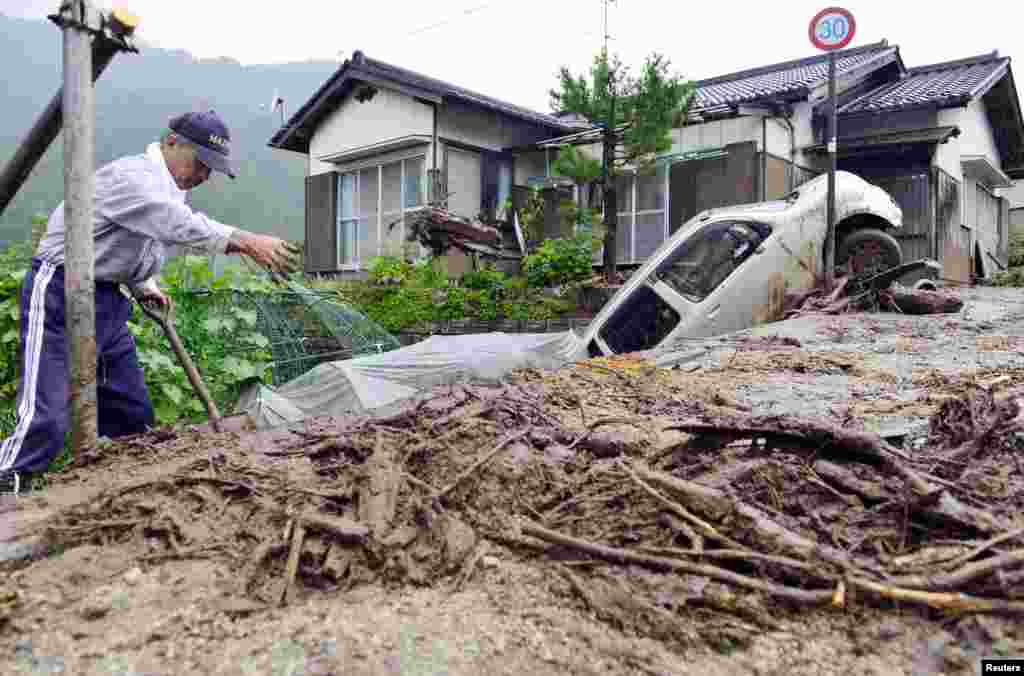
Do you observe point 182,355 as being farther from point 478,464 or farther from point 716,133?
point 716,133

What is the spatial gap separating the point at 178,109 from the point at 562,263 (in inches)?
1537

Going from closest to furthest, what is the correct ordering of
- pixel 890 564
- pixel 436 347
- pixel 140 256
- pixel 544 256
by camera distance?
1. pixel 890 564
2. pixel 140 256
3. pixel 436 347
4. pixel 544 256

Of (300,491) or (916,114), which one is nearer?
(300,491)

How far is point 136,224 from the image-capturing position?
2.79 meters

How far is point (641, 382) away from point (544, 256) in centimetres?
643

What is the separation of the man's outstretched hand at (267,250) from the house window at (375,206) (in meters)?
10.1

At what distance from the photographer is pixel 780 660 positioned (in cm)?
115

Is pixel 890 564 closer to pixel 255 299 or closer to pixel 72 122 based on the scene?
pixel 72 122

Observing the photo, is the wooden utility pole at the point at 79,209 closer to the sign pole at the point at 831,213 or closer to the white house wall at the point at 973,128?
the sign pole at the point at 831,213

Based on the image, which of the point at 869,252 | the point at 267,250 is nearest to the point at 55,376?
the point at 267,250

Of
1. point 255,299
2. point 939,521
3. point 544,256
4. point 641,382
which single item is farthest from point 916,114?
point 939,521

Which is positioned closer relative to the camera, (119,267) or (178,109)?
(119,267)

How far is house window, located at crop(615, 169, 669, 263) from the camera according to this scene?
11992 millimetres

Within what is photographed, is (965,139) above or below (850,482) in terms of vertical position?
above
